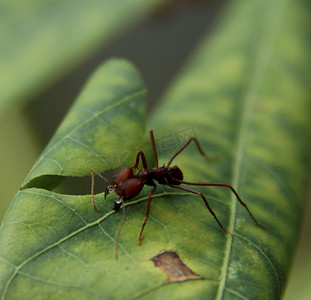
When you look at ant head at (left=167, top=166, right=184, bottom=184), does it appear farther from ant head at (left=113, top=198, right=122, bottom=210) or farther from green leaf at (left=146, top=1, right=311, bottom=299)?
ant head at (left=113, top=198, right=122, bottom=210)

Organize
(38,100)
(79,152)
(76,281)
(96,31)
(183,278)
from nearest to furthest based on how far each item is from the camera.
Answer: (76,281) → (183,278) → (79,152) → (96,31) → (38,100)

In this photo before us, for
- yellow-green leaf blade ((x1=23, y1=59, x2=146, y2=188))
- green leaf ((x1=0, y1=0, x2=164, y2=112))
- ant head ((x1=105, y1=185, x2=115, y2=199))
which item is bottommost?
ant head ((x1=105, y1=185, x2=115, y2=199))

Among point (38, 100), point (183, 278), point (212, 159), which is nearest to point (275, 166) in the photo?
point (212, 159)

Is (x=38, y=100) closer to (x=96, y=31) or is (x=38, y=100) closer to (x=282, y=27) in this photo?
(x=96, y=31)

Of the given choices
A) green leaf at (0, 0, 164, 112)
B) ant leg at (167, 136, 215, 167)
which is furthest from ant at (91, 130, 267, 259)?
green leaf at (0, 0, 164, 112)

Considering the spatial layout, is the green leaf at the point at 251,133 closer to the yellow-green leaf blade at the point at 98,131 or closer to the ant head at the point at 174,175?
the ant head at the point at 174,175
